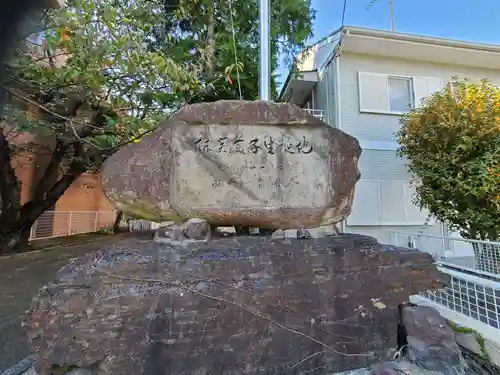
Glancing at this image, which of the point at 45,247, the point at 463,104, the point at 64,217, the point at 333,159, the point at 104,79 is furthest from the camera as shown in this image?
the point at 64,217

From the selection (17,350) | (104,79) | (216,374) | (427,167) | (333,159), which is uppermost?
(104,79)

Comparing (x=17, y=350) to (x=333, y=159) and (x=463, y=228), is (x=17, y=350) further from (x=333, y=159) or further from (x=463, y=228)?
(x=463, y=228)

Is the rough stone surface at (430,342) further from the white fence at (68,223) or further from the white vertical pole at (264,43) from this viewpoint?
the white fence at (68,223)

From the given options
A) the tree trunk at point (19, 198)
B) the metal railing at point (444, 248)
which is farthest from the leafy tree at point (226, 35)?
the metal railing at point (444, 248)

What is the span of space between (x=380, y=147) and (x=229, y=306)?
268 inches

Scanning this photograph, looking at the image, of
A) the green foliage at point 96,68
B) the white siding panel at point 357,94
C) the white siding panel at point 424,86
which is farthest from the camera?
the white siding panel at point 424,86

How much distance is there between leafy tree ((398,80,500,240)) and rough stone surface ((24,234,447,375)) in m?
3.63

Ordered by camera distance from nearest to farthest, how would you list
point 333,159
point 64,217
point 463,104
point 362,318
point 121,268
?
1. point 121,268
2. point 362,318
3. point 333,159
4. point 463,104
5. point 64,217

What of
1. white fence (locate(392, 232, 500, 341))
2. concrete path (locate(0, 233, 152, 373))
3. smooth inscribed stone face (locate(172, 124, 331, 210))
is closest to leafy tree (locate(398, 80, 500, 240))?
white fence (locate(392, 232, 500, 341))

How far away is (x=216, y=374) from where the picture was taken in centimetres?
251

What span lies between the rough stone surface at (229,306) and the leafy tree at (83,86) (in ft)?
5.14

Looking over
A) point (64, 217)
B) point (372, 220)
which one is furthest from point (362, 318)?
point (64, 217)

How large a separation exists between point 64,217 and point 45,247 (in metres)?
3.06

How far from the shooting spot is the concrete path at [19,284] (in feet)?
11.2
